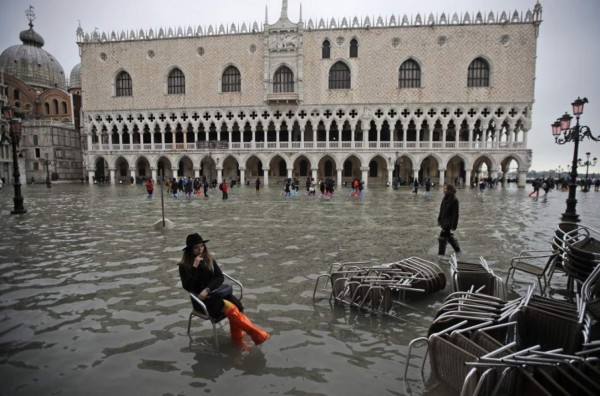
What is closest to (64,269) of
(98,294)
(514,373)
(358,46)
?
(98,294)

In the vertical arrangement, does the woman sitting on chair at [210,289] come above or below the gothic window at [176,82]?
below

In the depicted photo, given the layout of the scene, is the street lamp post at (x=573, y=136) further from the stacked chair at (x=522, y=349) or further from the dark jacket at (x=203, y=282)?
the dark jacket at (x=203, y=282)

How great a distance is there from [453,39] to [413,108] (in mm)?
7450

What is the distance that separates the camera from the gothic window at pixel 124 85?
40.4 m

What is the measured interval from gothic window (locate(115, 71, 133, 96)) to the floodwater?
34.9 meters

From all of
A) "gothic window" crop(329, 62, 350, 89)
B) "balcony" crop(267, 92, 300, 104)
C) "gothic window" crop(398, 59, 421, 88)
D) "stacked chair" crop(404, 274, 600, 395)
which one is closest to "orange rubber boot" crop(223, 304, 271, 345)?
"stacked chair" crop(404, 274, 600, 395)

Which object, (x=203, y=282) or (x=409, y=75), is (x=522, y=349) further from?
(x=409, y=75)

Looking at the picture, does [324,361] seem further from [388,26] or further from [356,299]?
[388,26]

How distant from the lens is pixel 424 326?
13.8 feet

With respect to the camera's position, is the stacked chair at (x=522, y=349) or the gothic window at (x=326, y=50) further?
the gothic window at (x=326, y=50)

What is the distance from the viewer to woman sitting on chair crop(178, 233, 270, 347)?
12.4 ft

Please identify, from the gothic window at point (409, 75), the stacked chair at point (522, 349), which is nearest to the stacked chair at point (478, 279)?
the stacked chair at point (522, 349)

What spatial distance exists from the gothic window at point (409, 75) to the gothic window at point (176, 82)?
23216 mm

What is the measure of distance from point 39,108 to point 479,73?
62.0 metres
